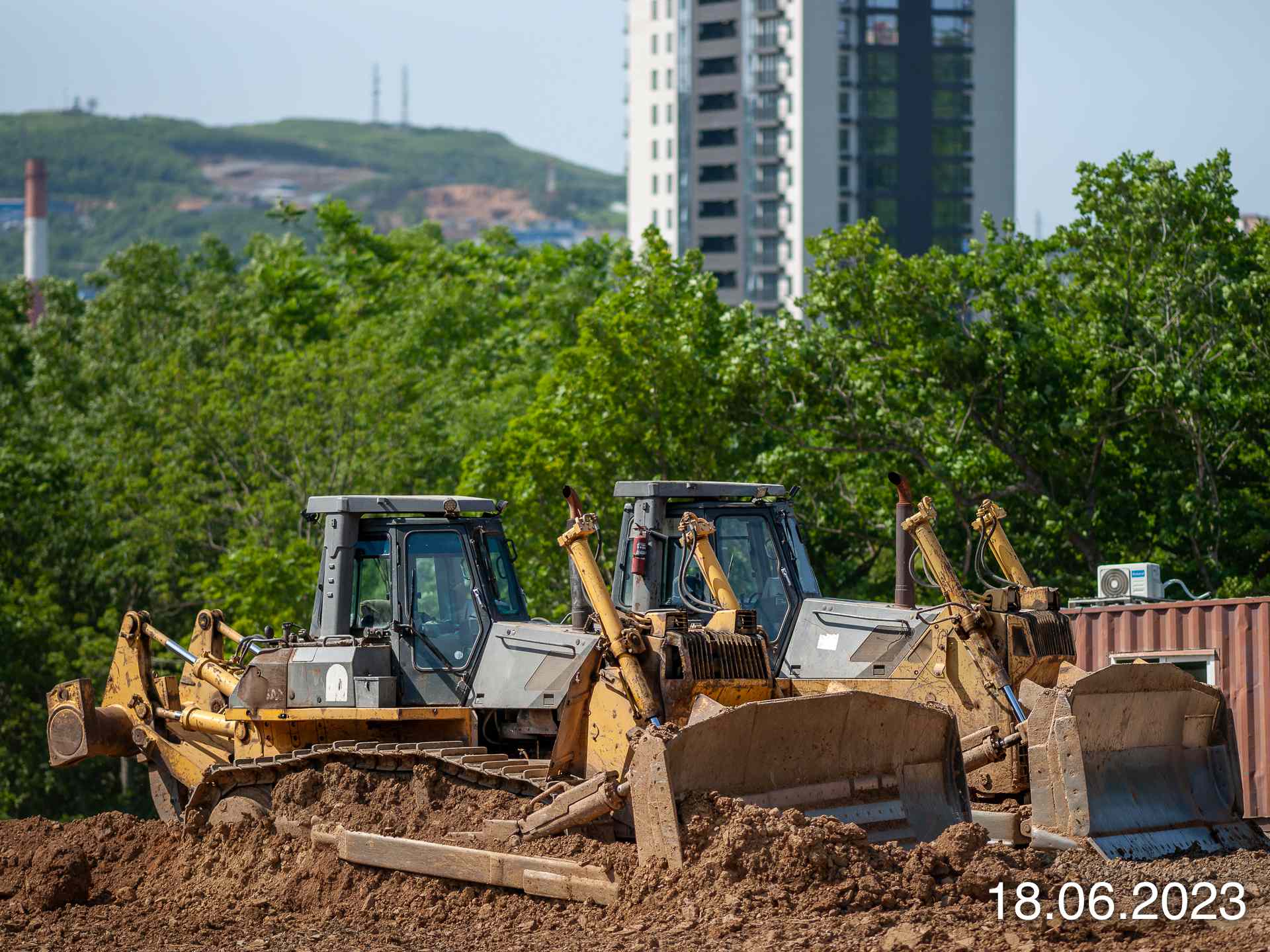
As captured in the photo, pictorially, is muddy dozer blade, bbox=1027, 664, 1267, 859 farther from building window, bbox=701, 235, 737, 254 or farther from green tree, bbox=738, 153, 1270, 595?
building window, bbox=701, 235, 737, 254

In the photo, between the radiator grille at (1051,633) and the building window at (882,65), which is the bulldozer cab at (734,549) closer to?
the radiator grille at (1051,633)

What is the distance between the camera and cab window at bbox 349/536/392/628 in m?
13.8

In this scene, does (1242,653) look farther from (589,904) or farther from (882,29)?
(882,29)

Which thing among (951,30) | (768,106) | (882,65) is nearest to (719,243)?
(768,106)

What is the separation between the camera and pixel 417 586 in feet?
45.2

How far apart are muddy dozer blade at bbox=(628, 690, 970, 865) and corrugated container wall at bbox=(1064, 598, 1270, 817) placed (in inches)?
219

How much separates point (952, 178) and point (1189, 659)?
8488 cm

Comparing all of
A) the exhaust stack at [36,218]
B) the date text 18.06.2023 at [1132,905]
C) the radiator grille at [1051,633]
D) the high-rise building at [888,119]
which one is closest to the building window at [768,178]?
the high-rise building at [888,119]

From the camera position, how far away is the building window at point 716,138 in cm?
10877

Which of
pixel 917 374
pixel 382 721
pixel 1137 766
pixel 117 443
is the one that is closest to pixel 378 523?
pixel 382 721

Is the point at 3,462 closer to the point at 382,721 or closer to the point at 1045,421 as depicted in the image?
the point at 1045,421

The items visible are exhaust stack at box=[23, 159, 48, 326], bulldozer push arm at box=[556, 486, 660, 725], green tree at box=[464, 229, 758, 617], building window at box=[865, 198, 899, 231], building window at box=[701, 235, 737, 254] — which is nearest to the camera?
bulldozer push arm at box=[556, 486, 660, 725]

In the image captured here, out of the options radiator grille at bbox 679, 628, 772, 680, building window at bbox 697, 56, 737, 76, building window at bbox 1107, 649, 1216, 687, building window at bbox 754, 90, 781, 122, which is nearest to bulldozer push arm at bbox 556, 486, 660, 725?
radiator grille at bbox 679, 628, 772, 680

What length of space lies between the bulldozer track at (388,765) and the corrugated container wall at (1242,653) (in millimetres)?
7130
